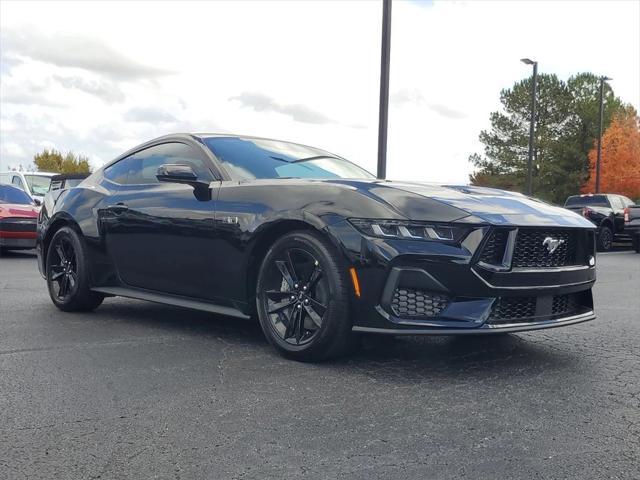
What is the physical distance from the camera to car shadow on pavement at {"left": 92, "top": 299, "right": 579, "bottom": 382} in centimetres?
410

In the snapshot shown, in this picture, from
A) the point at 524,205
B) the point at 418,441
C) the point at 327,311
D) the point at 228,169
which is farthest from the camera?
the point at 228,169

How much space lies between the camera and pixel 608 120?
6034cm

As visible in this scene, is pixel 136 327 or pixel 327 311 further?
pixel 136 327

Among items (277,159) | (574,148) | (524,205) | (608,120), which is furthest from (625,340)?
(608,120)

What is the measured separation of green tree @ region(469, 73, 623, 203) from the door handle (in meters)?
52.7

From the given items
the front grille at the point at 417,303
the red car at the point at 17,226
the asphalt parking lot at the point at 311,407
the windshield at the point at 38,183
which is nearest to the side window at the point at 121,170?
the asphalt parking lot at the point at 311,407

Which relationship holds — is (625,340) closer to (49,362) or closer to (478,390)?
(478,390)

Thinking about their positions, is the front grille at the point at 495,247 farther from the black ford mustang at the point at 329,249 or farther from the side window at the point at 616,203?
the side window at the point at 616,203

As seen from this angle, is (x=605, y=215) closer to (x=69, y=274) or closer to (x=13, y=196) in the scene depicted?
(x=13, y=196)

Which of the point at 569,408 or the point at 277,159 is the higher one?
the point at 277,159

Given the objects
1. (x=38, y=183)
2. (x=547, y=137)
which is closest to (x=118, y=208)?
(x=38, y=183)

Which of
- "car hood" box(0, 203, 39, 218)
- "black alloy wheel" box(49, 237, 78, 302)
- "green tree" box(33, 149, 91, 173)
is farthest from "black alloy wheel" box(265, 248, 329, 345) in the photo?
"green tree" box(33, 149, 91, 173)

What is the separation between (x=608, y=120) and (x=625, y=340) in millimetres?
60470

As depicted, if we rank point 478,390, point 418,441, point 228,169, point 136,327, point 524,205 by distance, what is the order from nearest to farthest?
point 418,441 < point 478,390 < point 524,205 < point 228,169 < point 136,327
